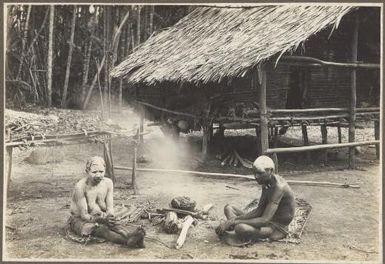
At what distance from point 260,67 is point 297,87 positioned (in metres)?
3.79

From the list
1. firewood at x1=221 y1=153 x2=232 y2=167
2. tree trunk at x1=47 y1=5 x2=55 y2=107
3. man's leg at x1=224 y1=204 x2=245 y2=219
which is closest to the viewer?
man's leg at x1=224 y1=204 x2=245 y2=219

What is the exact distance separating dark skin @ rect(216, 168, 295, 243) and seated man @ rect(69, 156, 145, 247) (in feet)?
2.99

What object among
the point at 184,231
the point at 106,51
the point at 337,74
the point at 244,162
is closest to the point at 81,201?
the point at 184,231

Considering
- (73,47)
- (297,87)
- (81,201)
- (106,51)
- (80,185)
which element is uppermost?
(73,47)

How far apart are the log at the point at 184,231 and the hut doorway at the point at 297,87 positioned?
236 inches

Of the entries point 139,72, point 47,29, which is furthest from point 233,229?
point 47,29

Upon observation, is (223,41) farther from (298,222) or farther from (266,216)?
(266,216)

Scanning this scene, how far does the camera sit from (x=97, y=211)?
4820mm

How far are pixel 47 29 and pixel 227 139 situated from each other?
7678 millimetres

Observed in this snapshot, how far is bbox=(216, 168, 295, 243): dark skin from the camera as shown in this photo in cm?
450

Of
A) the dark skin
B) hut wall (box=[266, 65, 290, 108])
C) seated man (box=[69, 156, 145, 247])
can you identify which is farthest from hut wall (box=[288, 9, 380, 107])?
seated man (box=[69, 156, 145, 247])

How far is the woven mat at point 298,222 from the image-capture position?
4.71 meters

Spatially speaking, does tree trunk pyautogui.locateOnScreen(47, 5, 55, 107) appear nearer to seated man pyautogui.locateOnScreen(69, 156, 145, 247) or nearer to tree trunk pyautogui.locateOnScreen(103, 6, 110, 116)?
tree trunk pyautogui.locateOnScreen(103, 6, 110, 116)

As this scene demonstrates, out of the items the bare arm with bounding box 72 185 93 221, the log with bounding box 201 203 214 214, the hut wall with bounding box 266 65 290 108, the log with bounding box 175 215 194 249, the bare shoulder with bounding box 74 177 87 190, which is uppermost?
the hut wall with bounding box 266 65 290 108
